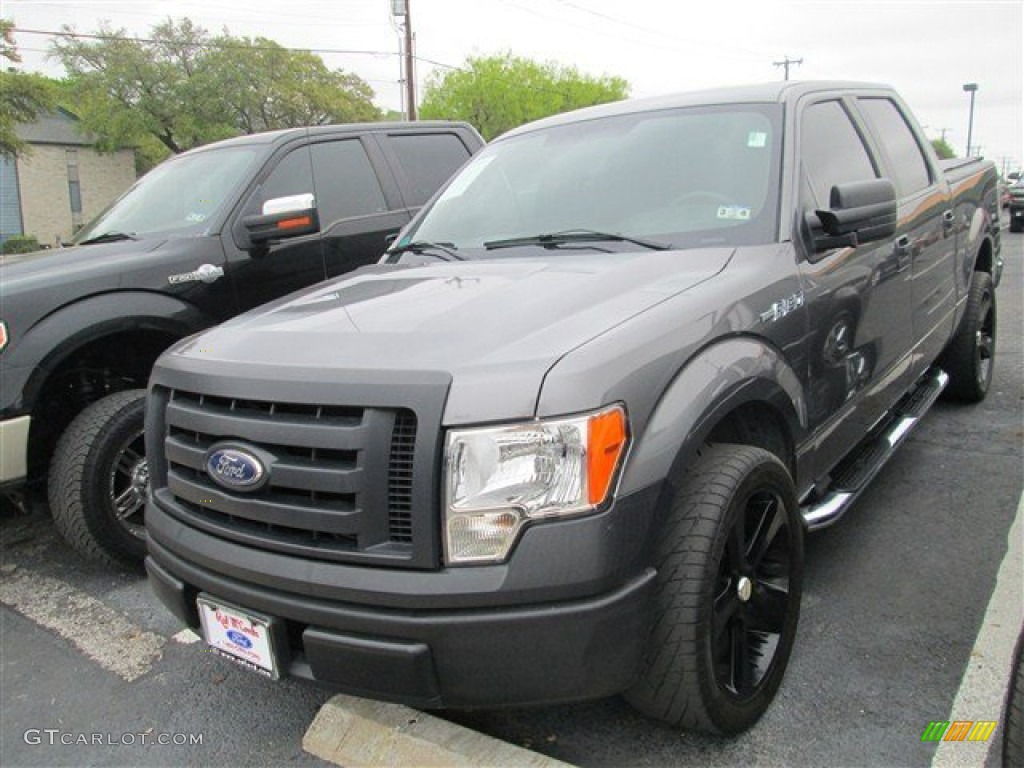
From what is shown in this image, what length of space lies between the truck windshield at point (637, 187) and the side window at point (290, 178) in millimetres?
1432

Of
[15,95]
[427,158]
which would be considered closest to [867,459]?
[427,158]

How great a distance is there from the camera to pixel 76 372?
3787 mm

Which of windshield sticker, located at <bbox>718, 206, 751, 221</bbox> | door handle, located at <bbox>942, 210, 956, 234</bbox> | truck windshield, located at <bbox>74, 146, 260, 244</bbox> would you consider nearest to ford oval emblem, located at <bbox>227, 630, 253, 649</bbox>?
windshield sticker, located at <bbox>718, 206, 751, 221</bbox>

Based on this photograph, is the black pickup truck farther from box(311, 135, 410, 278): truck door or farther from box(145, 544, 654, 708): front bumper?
box(145, 544, 654, 708): front bumper

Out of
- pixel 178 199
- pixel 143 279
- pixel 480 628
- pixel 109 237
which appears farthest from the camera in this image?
pixel 178 199

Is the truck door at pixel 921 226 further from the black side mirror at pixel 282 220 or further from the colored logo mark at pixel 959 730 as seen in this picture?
the black side mirror at pixel 282 220

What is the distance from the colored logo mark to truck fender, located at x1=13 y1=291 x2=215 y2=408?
11.4ft

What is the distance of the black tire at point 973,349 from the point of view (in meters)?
4.96

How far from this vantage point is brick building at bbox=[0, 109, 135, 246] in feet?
134

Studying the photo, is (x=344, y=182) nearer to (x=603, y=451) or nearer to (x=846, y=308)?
(x=846, y=308)

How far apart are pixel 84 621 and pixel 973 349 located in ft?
16.7

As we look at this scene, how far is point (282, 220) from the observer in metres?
4.02

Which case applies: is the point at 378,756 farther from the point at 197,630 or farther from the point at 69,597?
the point at 69,597

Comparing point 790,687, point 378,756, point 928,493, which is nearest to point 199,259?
point 378,756
